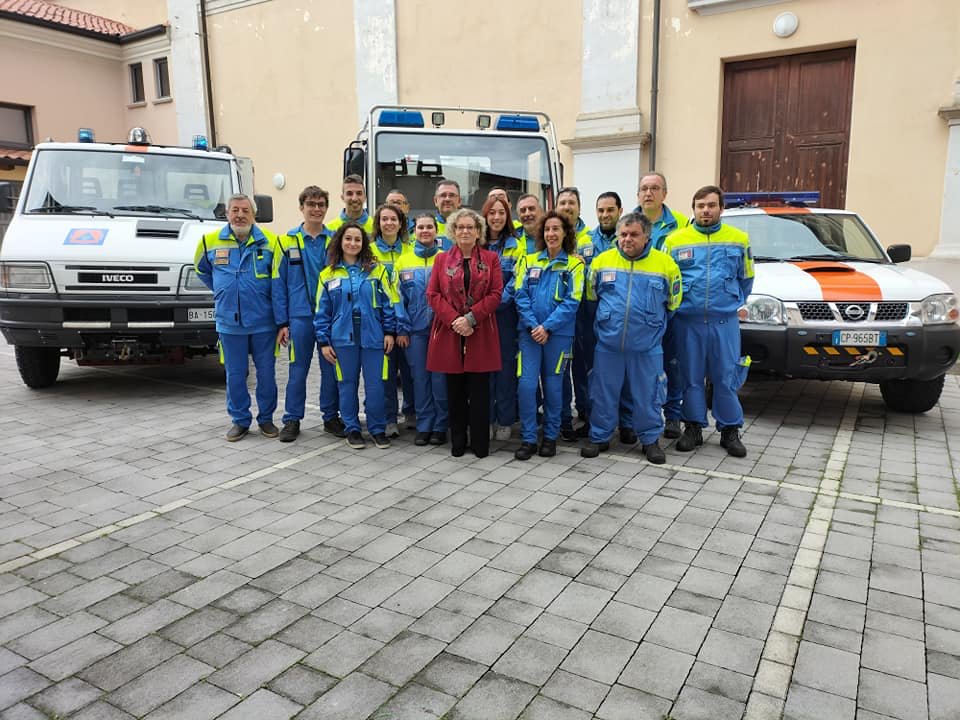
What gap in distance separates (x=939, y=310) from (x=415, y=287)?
4.03 meters

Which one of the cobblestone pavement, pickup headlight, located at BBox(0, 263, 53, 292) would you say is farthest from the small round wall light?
pickup headlight, located at BBox(0, 263, 53, 292)

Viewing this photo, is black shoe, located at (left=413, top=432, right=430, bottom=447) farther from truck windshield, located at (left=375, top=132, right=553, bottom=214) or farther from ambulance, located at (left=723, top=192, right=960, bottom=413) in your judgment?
truck windshield, located at (left=375, top=132, right=553, bottom=214)

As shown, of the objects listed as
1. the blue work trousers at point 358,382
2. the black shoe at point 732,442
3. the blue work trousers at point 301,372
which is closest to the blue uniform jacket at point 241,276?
the blue work trousers at point 301,372

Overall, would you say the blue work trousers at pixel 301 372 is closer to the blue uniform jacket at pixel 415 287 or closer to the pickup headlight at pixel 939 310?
the blue uniform jacket at pixel 415 287

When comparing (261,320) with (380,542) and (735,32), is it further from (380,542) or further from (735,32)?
(735,32)

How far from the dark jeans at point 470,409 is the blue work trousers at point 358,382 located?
56 centimetres

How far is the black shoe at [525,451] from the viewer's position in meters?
5.17

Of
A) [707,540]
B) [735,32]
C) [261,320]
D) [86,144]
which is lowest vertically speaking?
[707,540]

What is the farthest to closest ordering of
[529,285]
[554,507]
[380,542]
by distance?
[529,285]
[554,507]
[380,542]

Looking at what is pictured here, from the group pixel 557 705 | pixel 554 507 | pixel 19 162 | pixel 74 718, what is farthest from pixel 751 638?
pixel 19 162

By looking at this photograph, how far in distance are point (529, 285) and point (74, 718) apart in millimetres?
3558

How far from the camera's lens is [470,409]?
5.21m

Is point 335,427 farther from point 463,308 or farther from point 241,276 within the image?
point 463,308

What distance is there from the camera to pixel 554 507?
4246 mm
